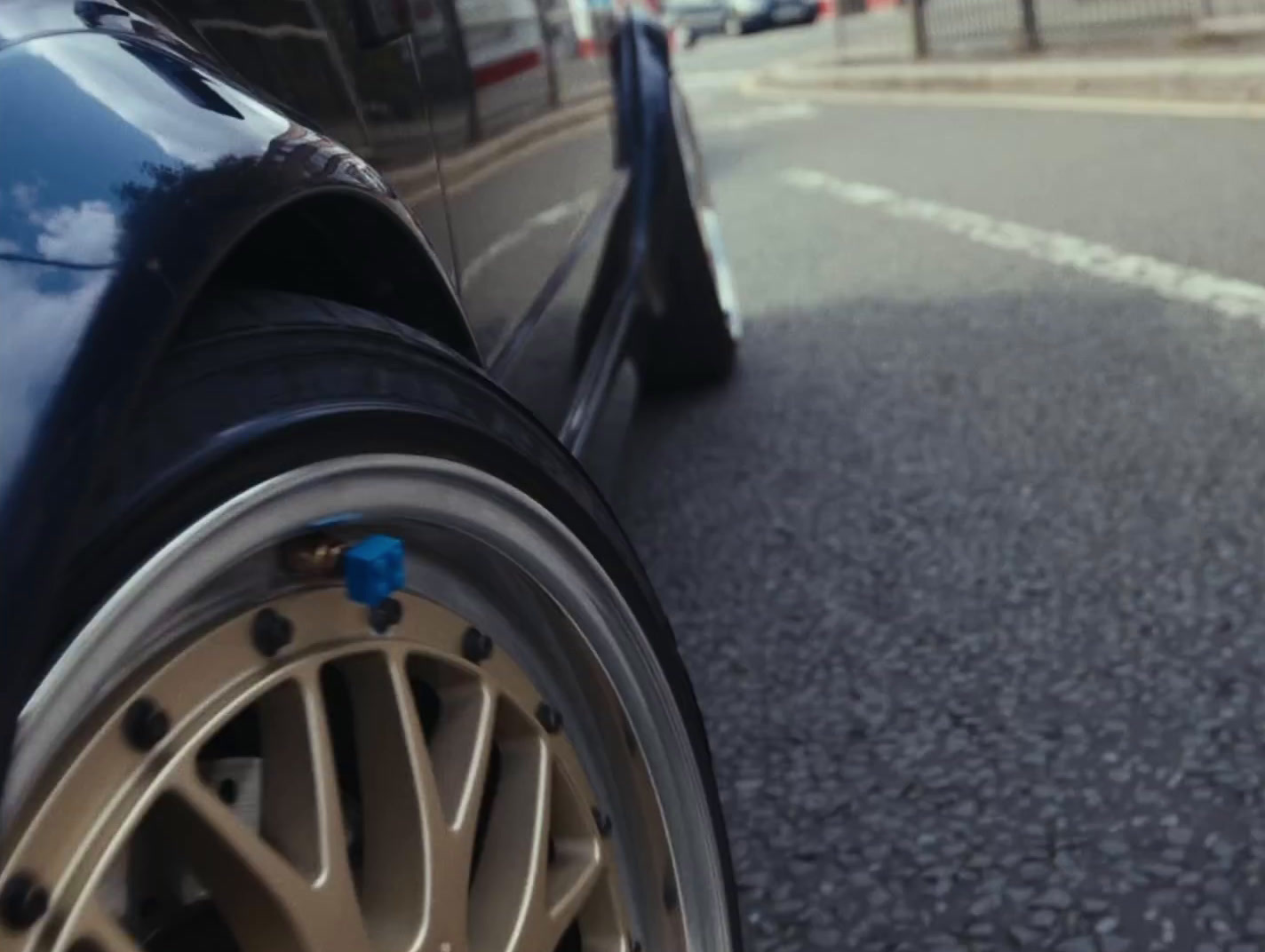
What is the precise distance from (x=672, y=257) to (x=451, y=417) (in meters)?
3.17

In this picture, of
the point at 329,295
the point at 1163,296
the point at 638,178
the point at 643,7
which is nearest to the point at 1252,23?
the point at 1163,296

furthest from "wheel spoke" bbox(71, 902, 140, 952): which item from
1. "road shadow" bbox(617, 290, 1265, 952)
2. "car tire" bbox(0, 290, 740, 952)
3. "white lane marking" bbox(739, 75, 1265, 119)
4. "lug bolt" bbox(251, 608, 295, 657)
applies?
"white lane marking" bbox(739, 75, 1265, 119)

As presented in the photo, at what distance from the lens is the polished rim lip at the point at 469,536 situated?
109 centimetres

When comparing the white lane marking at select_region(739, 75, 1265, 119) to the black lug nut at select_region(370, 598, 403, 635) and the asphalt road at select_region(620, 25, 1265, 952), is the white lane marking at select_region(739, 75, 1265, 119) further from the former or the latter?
the black lug nut at select_region(370, 598, 403, 635)

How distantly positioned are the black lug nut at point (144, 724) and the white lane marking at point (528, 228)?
0.99 m

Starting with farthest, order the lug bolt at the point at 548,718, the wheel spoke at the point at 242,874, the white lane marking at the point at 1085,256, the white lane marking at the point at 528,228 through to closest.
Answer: the white lane marking at the point at 1085,256, the white lane marking at the point at 528,228, the lug bolt at the point at 548,718, the wheel spoke at the point at 242,874

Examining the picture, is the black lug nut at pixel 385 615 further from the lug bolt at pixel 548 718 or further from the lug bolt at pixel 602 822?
the lug bolt at pixel 602 822

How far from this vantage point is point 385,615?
4.59 ft

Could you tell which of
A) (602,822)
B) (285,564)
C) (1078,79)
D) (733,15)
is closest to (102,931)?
(285,564)

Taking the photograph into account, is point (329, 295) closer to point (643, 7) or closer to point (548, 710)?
point (548, 710)

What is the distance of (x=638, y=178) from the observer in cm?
415

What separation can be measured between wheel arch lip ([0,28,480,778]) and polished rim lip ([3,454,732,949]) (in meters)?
0.05

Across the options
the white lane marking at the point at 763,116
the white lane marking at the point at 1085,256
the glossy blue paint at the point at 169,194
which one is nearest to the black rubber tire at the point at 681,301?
the white lane marking at the point at 1085,256

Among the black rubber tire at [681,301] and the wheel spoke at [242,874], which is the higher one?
the wheel spoke at [242,874]
